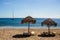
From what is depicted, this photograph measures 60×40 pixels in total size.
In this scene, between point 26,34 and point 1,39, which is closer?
point 1,39

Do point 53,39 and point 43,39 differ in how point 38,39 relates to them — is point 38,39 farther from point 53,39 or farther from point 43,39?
point 53,39

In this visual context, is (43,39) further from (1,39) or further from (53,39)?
(1,39)

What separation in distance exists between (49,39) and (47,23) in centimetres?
212

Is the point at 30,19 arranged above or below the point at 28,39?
above

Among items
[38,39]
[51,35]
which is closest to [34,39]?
[38,39]

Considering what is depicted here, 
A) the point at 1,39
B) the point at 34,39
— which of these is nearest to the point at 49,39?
the point at 34,39

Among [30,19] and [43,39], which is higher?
[30,19]

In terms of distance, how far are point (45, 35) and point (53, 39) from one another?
1793mm

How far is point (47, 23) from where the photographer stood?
46.2 ft

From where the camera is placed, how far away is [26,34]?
14.0m

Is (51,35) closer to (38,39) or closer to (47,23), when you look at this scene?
(47,23)

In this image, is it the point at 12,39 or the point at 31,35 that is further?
the point at 31,35

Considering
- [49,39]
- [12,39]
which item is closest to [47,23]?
[49,39]

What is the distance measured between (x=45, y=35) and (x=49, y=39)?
174cm
